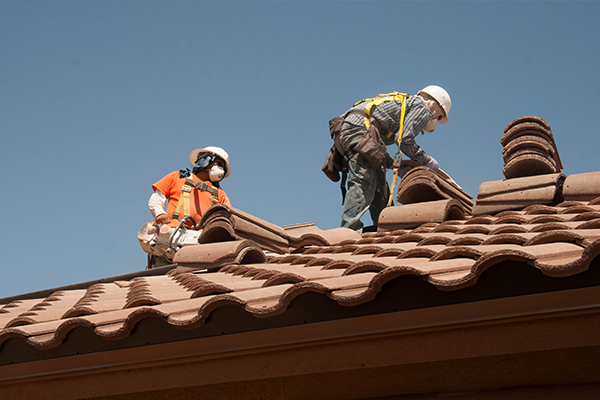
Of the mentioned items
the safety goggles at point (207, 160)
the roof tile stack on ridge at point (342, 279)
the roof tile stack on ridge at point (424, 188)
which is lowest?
the roof tile stack on ridge at point (342, 279)

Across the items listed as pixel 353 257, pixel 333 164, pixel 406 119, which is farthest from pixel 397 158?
pixel 353 257

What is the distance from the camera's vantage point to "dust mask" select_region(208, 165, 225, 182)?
832 cm

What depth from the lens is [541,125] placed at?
6.42m

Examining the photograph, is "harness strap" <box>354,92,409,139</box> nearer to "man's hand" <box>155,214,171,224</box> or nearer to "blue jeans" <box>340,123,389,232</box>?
"blue jeans" <box>340,123,389,232</box>

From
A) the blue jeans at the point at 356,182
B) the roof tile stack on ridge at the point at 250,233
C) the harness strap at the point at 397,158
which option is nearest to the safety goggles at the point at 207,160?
the blue jeans at the point at 356,182

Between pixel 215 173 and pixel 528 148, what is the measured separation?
3977mm

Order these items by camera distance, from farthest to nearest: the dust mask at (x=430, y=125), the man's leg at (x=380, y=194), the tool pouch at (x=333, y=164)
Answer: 1. the dust mask at (x=430, y=125)
2. the tool pouch at (x=333, y=164)
3. the man's leg at (x=380, y=194)

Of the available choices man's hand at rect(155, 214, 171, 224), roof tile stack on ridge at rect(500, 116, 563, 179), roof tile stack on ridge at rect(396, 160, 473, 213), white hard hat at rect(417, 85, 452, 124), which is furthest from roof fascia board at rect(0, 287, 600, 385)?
white hard hat at rect(417, 85, 452, 124)

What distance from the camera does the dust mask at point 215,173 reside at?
27.3ft

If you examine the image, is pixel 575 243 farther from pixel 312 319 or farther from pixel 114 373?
pixel 114 373

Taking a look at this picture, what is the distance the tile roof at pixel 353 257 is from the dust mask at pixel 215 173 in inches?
85.4

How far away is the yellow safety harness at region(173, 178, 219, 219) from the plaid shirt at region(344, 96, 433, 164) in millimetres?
1998

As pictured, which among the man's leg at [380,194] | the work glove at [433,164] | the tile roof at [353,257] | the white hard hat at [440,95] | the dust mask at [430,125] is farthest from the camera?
the dust mask at [430,125]

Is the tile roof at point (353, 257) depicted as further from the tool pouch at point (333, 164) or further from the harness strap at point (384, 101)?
the tool pouch at point (333, 164)
